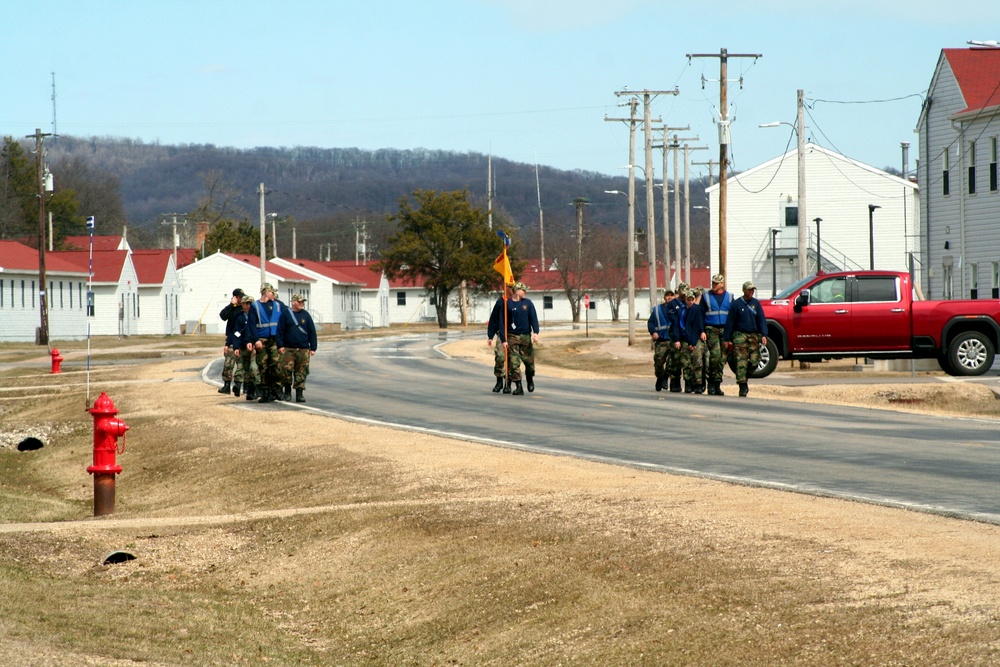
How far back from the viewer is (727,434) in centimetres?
1555

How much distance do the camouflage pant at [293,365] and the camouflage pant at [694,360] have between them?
6709mm

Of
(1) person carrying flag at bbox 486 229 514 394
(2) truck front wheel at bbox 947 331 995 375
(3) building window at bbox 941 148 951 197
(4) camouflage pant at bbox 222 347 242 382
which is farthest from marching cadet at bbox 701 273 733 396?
(3) building window at bbox 941 148 951 197

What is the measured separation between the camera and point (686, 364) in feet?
76.5

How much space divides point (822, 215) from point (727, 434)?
53.2 m

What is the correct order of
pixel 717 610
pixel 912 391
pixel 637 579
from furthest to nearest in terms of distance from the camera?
pixel 912 391, pixel 637 579, pixel 717 610

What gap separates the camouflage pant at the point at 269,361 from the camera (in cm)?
2125

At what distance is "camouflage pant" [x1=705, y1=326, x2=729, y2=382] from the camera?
74.7 ft

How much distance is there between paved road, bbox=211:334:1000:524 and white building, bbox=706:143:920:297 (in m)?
41.5

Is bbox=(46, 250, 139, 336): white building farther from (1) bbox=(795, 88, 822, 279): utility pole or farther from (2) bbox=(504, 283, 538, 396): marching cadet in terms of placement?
(2) bbox=(504, 283, 538, 396): marching cadet

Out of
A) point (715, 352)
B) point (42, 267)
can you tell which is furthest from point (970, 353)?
point (42, 267)

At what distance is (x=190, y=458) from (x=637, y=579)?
31.8ft

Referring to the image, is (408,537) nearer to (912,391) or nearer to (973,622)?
(973,622)

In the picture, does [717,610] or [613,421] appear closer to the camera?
[717,610]

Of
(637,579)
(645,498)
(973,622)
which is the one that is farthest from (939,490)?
(973,622)
